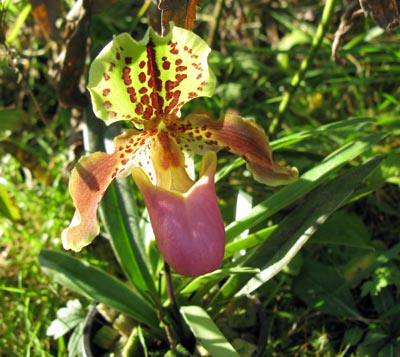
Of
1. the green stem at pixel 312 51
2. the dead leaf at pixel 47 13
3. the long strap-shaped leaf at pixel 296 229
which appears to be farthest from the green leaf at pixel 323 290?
the dead leaf at pixel 47 13

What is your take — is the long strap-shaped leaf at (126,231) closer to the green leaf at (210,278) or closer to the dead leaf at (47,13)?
the green leaf at (210,278)

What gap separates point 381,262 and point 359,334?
0.21 meters

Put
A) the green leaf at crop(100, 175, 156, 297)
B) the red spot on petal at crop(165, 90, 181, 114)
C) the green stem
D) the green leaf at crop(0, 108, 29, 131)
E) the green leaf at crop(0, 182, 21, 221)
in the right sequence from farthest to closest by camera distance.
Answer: the green leaf at crop(0, 108, 29, 131)
the green leaf at crop(0, 182, 21, 221)
the green stem
the green leaf at crop(100, 175, 156, 297)
the red spot on petal at crop(165, 90, 181, 114)

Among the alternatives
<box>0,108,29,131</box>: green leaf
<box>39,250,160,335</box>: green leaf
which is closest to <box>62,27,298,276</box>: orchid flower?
<box>39,250,160,335</box>: green leaf

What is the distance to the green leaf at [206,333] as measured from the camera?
46.9 inches

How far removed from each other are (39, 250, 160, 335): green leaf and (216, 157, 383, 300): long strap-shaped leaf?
197mm

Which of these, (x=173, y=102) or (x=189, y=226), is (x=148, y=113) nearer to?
(x=173, y=102)

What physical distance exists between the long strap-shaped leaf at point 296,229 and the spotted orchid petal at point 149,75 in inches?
15.8

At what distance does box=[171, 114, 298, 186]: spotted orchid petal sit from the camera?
1.16 metres

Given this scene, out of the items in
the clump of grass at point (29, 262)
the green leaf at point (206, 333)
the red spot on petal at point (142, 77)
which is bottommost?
the clump of grass at point (29, 262)

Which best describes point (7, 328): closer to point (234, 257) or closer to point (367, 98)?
point (234, 257)

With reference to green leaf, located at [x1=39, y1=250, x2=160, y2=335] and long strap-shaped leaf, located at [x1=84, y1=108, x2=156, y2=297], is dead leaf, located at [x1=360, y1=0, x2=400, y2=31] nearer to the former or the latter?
long strap-shaped leaf, located at [x1=84, y1=108, x2=156, y2=297]

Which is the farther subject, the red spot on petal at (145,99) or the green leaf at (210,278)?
the green leaf at (210,278)

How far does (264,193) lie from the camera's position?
73.3 inches
